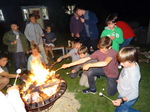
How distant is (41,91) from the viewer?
3.27 m

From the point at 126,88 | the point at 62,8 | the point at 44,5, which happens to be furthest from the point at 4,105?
the point at 62,8

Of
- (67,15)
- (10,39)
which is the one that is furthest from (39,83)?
(67,15)

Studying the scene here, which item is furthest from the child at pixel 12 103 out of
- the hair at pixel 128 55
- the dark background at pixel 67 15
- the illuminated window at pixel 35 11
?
the illuminated window at pixel 35 11

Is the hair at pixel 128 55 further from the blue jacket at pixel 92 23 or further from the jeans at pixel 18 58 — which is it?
the jeans at pixel 18 58

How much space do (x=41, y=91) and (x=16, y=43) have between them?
3.33 meters

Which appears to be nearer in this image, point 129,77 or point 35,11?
point 129,77

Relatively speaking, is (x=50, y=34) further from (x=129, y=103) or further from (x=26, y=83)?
(x=129, y=103)

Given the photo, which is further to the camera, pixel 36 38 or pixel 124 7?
pixel 124 7

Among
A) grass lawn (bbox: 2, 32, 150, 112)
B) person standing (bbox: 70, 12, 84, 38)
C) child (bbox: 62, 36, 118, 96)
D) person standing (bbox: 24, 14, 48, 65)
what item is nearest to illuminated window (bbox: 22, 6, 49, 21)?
person standing (bbox: 24, 14, 48, 65)

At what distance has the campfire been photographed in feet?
9.41

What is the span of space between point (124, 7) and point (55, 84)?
Result: 1611cm

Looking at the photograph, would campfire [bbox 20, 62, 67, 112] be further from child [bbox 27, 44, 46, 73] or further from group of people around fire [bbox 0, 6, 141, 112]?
child [bbox 27, 44, 46, 73]

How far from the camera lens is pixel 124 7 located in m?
15.9

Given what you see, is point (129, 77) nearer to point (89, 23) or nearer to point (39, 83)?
point (39, 83)
